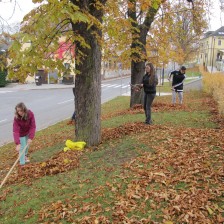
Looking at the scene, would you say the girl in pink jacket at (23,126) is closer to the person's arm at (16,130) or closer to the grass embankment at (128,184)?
the person's arm at (16,130)

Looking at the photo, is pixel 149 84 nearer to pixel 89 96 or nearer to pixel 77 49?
pixel 89 96

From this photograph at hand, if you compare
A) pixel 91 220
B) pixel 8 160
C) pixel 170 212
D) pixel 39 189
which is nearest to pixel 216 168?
pixel 170 212

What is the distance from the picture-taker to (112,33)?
546 centimetres

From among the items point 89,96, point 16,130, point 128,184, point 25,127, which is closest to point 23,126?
point 25,127

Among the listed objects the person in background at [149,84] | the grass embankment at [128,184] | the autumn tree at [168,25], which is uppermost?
the autumn tree at [168,25]

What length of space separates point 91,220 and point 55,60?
3.31 m

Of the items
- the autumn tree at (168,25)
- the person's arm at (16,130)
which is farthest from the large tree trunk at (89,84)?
the autumn tree at (168,25)

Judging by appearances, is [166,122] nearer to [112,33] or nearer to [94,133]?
[94,133]

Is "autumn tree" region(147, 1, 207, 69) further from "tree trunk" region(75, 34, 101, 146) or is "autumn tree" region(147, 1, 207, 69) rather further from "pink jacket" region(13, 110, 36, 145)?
"pink jacket" region(13, 110, 36, 145)

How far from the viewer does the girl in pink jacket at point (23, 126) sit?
18.6 feet

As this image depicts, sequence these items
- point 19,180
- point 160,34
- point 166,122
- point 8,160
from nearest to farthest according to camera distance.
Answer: point 19,180
point 8,160
point 166,122
point 160,34

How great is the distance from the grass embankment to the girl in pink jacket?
600 millimetres

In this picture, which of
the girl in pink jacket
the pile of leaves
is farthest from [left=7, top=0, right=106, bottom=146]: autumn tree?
the pile of leaves

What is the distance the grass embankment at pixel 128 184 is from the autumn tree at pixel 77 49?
83 centimetres
